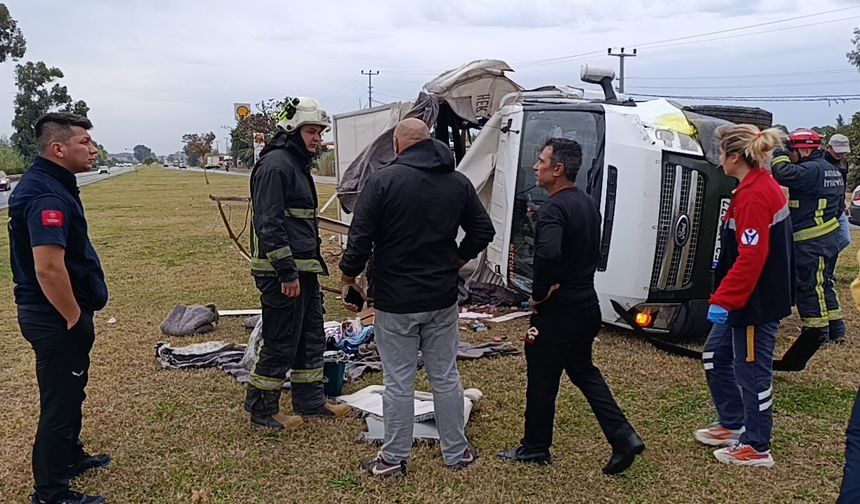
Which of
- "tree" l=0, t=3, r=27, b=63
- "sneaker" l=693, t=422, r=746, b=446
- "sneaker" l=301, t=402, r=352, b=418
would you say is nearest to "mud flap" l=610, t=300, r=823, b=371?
"sneaker" l=693, t=422, r=746, b=446

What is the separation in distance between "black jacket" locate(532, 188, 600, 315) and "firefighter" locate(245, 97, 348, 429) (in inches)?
61.6

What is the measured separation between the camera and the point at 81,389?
3684 mm

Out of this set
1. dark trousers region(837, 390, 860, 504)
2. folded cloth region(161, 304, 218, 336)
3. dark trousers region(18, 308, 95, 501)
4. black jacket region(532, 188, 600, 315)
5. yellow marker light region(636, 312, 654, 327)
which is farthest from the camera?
folded cloth region(161, 304, 218, 336)

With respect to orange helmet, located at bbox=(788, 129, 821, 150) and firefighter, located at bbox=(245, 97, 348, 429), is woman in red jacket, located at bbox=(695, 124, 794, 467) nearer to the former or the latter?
firefighter, located at bbox=(245, 97, 348, 429)

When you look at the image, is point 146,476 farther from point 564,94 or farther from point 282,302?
point 564,94

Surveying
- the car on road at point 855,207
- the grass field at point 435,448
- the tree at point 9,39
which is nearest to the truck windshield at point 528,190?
the grass field at point 435,448

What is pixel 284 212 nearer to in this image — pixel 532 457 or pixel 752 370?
pixel 532 457

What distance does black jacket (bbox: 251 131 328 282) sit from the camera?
4.32 m

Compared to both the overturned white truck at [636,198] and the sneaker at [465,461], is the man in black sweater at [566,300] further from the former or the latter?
the overturned white truck at [636,198]

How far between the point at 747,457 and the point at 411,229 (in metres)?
2.27

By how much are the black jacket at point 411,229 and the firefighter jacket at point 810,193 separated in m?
3.65

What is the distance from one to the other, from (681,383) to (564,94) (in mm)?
4050

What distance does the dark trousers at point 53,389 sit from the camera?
3479mm

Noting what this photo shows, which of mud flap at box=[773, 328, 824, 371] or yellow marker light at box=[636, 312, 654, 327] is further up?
yellow marker light at box=[636, 312, 654, 327]
